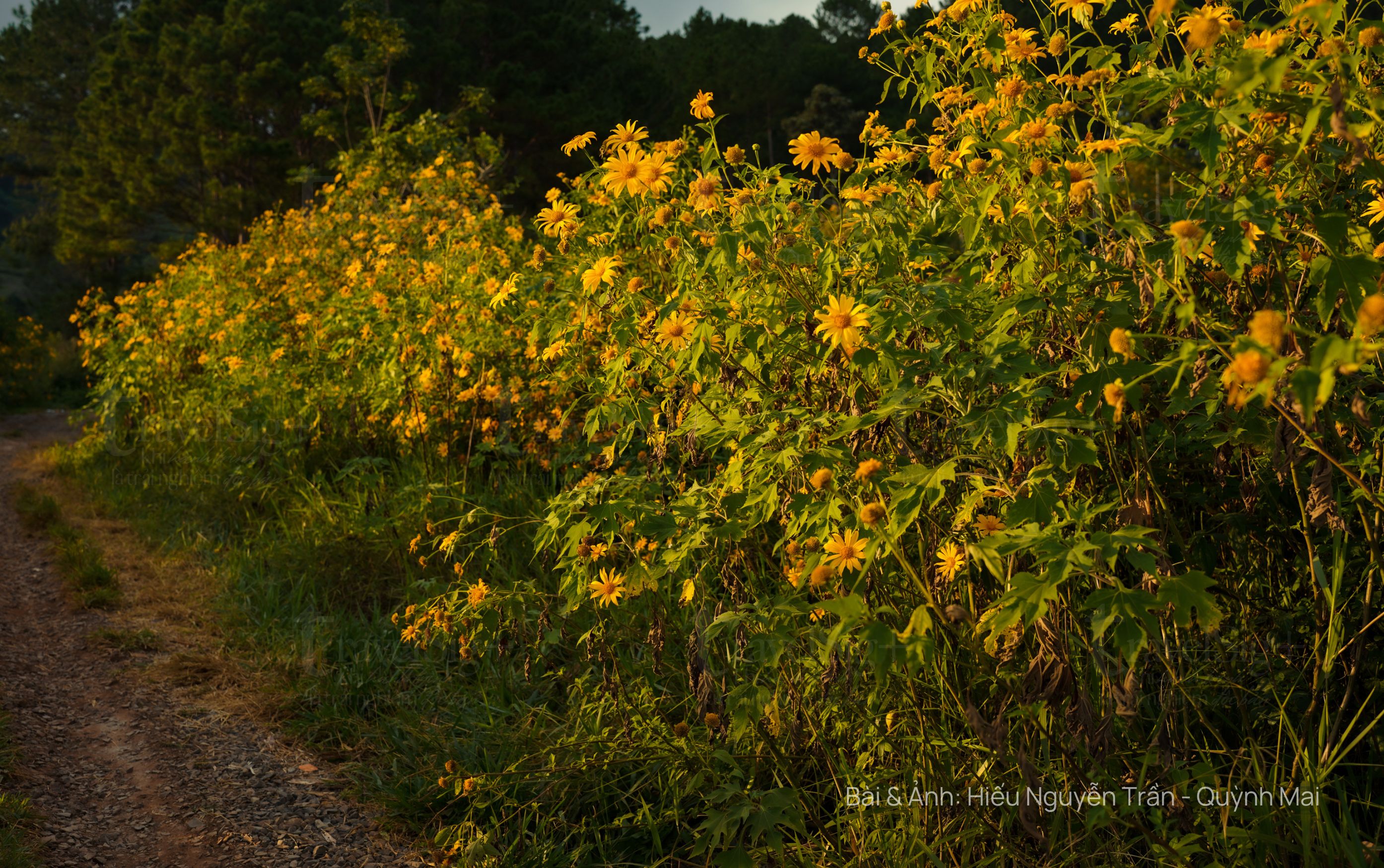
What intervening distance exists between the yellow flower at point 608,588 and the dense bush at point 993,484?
0.7 inches

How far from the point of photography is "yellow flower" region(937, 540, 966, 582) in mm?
1849

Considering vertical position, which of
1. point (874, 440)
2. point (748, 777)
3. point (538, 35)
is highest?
point (538, 35)

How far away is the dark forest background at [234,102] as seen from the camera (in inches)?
698

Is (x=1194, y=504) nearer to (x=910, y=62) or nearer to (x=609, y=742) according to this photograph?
(x=910, y=62)

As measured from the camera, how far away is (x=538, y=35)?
67.8 feet

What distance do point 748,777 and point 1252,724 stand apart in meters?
1.13

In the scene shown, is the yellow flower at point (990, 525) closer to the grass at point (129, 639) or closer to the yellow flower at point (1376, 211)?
the yellow flower at point (1376, 211)

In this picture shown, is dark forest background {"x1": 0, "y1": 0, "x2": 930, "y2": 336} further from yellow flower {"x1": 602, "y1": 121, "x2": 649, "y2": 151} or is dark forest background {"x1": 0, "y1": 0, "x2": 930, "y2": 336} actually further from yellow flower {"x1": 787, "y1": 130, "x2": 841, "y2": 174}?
yellow flower {"x1": 787, "y1": 130, "x2": 841, "y2": 174}

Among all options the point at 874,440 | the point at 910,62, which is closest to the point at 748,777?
the point at 874,440

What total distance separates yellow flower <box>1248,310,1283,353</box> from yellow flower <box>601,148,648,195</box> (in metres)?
1.29

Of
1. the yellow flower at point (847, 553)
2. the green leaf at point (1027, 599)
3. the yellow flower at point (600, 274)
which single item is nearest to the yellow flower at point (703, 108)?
the yellow flower at point (600, 274)

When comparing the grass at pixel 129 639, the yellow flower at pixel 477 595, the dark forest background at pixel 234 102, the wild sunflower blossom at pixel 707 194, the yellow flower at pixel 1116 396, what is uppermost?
the dark forest background at pixel 234 102

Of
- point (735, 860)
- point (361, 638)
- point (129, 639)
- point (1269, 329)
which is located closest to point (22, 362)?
point (129, 639)

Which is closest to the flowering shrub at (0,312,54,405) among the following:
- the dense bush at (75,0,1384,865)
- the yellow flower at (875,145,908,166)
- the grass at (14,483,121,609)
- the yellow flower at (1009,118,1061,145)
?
the grass at (14,483,121,609)
